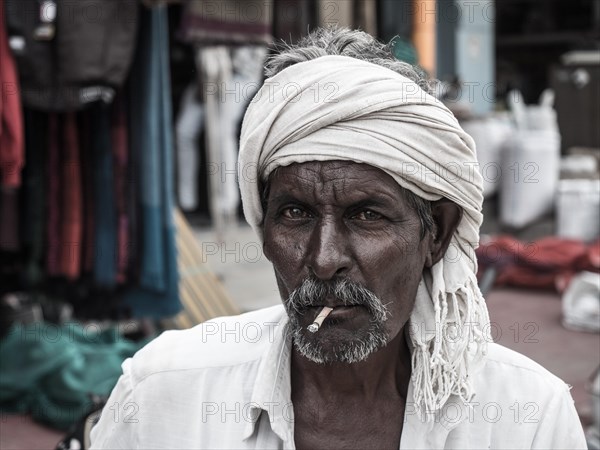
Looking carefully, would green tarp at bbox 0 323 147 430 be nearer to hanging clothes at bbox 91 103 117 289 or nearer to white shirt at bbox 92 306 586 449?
hanging clothes at bbox 91 103 117 289

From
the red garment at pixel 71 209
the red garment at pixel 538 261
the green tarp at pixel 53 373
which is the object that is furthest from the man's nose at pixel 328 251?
the red garment at pixel 538 261

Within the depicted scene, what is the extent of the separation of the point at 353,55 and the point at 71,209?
98.9 inches

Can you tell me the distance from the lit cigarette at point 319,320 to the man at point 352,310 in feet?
0.08

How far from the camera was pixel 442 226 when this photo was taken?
1.87 m

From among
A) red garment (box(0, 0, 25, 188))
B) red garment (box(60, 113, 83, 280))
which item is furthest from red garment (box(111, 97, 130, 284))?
red garment (box(0, 0, 25, 188))

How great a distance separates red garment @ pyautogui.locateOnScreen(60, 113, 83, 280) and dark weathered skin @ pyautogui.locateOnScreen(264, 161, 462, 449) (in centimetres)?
234

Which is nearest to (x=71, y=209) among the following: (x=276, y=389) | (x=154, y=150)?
(x=154, y=150)

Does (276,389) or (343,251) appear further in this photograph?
(276,389)

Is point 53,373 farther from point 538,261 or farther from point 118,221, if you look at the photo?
point 538,261

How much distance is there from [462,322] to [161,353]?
2.16 feet

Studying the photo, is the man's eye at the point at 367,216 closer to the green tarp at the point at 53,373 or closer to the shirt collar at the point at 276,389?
the shirt collar at the point at 276,389

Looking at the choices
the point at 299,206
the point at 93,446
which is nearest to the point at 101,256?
the point at 93,446

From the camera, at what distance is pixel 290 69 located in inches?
69.6

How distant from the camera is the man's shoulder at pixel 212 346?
191 cm
